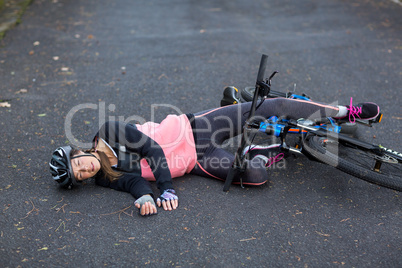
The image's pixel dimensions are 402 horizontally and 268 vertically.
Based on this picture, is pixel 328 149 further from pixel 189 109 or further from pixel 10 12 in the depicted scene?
pixel 10 12

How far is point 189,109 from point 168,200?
1.91m

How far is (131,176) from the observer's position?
3.64m

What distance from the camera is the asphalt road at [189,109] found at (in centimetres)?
303

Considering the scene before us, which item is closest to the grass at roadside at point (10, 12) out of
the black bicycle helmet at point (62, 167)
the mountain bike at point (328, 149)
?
the black bicycle helmet at point (62, 167)

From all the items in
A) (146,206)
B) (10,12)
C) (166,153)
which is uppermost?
(10,12)

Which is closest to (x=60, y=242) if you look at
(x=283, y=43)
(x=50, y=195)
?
(x=50, y=195)

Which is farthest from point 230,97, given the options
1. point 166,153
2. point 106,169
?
point 106,169

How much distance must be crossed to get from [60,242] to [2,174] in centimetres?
126

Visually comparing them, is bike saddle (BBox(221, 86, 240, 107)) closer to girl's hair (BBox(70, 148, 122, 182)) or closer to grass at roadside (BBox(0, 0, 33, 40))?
girl's hair (BBox(70, 148, 122, 182))

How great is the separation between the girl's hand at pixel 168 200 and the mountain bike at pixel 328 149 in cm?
48

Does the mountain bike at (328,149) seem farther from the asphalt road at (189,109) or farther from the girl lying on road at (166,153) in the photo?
the asphalt road at (189,109)

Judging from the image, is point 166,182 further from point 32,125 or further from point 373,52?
point 373,52

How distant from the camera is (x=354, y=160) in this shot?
3627 mm

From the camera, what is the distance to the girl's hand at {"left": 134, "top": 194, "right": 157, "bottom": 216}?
3336 millimetres
